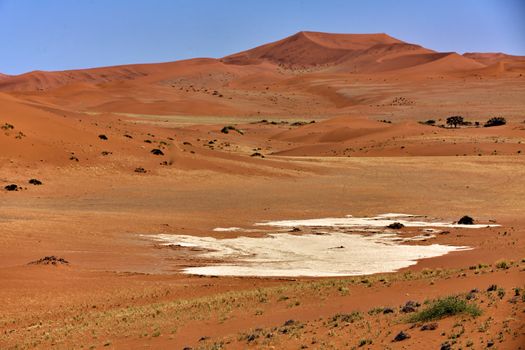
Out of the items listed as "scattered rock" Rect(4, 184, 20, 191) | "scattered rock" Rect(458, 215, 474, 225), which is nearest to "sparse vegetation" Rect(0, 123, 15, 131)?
"scattered rock" Rect(4, 184, 20, 191)

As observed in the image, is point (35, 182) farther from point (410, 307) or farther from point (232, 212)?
point (410, 307)

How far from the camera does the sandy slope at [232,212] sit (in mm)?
14180

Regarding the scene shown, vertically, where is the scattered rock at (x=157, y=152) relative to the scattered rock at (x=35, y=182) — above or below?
above

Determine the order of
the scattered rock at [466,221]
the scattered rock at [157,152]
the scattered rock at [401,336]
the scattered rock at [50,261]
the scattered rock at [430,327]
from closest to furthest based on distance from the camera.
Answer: the scattered rock at [401,336], the scattered rock at [430,327], the scattered rock at [50,261], the scattered rock at [466,221], the scattered rock at [157,152]

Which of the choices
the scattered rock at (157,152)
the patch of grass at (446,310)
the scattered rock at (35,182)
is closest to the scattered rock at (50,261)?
the patch of grass at (446,310)

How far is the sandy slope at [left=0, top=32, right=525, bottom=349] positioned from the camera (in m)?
14.2

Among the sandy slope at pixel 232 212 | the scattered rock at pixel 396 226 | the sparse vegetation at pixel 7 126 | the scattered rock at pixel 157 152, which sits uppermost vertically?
the sparse vegetation at pixel 7 126

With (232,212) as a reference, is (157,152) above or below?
→ above

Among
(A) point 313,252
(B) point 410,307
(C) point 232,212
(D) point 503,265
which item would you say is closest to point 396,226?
(A) point 313,252

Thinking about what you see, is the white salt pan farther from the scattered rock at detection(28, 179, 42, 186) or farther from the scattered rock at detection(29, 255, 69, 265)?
the scattered rock at detection(28, 179, 42, 186)

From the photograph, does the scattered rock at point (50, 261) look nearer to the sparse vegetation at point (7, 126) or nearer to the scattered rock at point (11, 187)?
the scattered rock at point (11, 187)

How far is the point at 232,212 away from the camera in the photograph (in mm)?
34531

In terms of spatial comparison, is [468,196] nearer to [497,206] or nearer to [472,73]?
[497,206]

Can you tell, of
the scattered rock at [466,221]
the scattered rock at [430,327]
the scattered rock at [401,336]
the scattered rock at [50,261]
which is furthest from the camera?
the scattered rock at [466,221]
